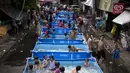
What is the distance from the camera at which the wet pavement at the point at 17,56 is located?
14.9 metres

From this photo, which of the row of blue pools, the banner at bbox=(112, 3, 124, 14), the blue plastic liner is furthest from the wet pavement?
the banner at bbox=(112, 3, 124, 14)

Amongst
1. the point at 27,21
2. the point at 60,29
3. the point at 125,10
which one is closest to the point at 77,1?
the point at 27,21

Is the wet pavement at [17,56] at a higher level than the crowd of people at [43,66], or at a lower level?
lower

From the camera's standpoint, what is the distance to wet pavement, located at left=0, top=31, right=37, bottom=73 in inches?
585

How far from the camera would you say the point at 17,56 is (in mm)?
17781

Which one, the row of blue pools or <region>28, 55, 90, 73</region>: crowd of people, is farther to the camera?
the row of blue pools

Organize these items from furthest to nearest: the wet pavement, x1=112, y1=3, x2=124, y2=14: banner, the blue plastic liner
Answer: x1=112, y1=3, x2=124, y2=14: banner < the blue plastic liner < the wet pavement

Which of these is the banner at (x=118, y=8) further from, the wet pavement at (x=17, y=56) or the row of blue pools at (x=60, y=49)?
the wet pavement at (x=17, y=56)

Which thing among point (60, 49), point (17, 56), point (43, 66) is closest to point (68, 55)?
point (43, 66)

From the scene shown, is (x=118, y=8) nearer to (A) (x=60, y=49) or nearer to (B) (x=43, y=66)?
(A) (x=60, y=49)

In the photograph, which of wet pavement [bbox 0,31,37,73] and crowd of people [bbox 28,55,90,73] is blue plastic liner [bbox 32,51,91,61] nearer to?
crowd of people [bbox 28,55,90,73]

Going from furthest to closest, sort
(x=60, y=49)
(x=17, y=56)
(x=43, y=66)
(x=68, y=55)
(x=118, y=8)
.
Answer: (x=118, y=8)
(x=60, y=49)
(x=17, y=56)
(x=68, y=55)
(x=43, y=66)

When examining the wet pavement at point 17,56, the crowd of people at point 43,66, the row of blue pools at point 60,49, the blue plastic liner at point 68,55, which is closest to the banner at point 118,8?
the row of blue pools at point 60,49

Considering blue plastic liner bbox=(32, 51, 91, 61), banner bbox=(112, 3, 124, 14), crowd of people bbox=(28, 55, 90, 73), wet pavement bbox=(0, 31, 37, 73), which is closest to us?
crowd of people bbox=(28, 55, 90, 73)
